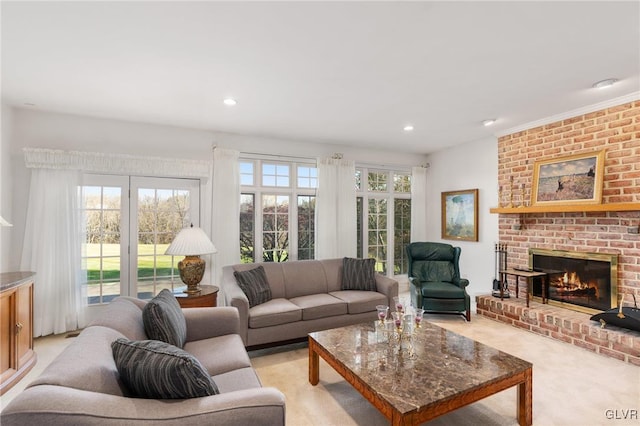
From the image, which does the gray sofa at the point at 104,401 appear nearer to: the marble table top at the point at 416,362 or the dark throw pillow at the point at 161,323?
the dark throw pillow at the point at 161,323

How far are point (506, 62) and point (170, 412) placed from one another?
3048 millimetres

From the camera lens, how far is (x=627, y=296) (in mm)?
3213

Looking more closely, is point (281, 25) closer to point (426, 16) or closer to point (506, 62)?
point (426, 16)

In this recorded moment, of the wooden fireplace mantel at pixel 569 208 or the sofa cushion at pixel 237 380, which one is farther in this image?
the wooden fireplace mantel at pixel 569 208

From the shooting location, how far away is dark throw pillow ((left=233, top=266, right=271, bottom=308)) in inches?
130

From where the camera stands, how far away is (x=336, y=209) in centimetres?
498

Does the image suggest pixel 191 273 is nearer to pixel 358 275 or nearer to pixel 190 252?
pixel 190 252

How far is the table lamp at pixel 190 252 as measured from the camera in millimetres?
3307

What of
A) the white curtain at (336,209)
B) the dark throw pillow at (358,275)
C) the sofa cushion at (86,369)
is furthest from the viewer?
the white curtain at (336,209)

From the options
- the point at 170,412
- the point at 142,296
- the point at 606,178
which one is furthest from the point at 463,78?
the point at 142,296

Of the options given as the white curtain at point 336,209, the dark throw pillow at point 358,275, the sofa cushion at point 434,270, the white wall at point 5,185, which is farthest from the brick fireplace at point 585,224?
the white wall at point 5,185

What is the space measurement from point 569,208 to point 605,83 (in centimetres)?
130

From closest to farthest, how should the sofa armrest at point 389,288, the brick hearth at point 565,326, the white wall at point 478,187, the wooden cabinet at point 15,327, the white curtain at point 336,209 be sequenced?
the wooden cabinet at point 15,327 < the brick hearth at point 565,326 < the sofa armrest at point 389,288 < the white wall at point 478,187 < the white curtain at point 336,209

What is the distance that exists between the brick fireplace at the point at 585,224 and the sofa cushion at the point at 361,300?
1611 millimetres
